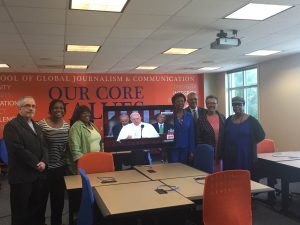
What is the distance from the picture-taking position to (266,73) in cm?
783

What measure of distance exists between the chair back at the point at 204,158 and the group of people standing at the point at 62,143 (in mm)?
364

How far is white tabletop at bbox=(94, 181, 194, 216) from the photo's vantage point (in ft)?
6.98

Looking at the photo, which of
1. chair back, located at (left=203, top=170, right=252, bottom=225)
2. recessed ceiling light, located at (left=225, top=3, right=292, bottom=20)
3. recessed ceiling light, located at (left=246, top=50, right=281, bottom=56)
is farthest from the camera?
recessed ceiling light, located at (left=246, top=50, right=281, bottom=56)

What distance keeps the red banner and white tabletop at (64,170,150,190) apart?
20.0 feet

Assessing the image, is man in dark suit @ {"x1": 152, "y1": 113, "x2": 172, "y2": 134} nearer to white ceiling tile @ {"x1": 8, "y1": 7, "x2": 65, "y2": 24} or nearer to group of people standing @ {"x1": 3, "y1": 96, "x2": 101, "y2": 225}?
group of people standing @ {"x1": 3, "y1": 96, "x2": 101, "y2": 225}

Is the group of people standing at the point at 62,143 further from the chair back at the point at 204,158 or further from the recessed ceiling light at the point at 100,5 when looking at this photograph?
the recessed ceiling light at the point at 100,5

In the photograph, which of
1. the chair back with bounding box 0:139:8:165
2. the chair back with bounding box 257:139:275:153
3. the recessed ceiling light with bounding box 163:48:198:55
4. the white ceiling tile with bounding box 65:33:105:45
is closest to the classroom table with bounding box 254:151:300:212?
the chair back with bounding box 257:139:275:153

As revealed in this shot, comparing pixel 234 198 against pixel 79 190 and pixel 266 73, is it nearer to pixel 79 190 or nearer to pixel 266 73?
pixel 79 190

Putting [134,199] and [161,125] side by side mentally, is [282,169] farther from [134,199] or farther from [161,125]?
[134,199]

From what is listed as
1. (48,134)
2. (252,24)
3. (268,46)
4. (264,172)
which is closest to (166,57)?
(268,46)

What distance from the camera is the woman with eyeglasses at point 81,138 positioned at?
3.56 meters

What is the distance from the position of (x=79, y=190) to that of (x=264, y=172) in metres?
2.75

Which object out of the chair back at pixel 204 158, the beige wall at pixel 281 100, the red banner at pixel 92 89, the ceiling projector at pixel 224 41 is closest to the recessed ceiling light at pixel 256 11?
the ceiling projector at pixel 224 41

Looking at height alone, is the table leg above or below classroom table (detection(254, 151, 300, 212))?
below
